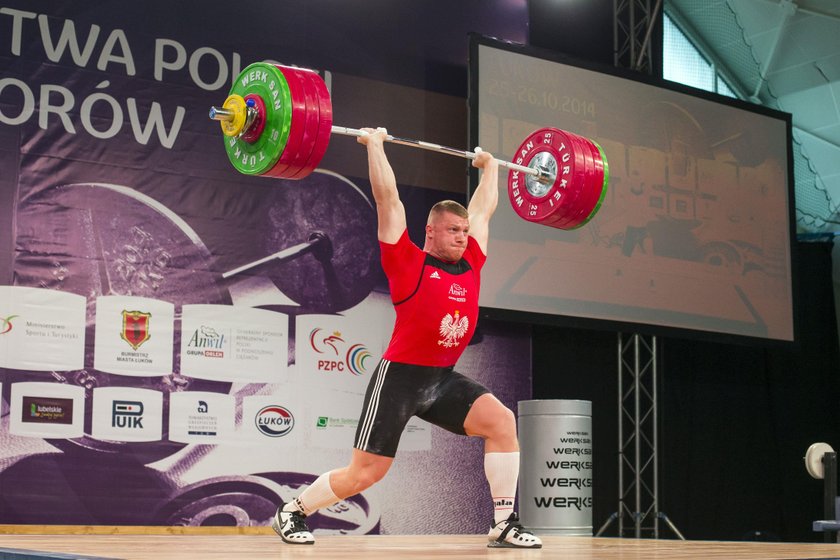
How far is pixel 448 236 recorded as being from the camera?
374 cm

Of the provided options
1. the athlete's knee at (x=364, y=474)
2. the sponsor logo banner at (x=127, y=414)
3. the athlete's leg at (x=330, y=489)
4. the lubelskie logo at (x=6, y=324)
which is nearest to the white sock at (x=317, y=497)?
the athlete's leg at (x=330, y=489)

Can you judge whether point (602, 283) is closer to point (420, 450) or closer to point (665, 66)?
point (420, 450)

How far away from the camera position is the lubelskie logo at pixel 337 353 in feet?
20.9

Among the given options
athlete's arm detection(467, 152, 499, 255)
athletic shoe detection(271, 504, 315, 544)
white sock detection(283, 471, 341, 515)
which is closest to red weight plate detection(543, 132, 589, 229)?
athlete's arm detection(467, 152, 499, 255)

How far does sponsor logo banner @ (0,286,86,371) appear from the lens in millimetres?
5504

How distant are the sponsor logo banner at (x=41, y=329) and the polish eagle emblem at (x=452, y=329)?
109 inches

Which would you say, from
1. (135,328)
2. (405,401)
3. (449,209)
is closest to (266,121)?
(449,209)

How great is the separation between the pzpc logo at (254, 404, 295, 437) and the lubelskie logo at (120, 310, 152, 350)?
81 centimetres

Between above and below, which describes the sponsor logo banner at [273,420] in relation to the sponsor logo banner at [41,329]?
below

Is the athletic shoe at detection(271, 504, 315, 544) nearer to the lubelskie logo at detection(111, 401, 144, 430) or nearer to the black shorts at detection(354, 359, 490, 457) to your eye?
the black shorts at detection(354, 359, 490, 457)

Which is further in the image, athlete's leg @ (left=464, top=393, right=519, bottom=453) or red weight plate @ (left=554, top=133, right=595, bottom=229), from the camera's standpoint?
red weight plate @ (left=554, top=133, right=595, bottom=229)

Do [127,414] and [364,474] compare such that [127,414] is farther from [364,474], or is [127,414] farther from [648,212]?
[648,212]

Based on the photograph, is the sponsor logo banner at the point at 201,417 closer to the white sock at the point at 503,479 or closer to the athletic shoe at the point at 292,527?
the athletic shoe at the point at 292,527

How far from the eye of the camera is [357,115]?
265 inches
